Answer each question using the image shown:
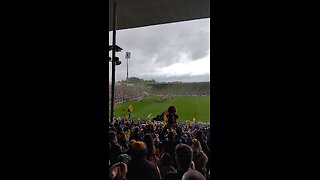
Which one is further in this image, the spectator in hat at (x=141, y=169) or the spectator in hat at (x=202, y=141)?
the spectator in hat at (x=202, y=141)

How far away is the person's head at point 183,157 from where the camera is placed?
1.25m

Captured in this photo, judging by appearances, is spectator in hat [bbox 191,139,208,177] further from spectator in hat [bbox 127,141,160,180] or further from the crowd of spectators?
spectator in hat [bbox 127,141,160,180]

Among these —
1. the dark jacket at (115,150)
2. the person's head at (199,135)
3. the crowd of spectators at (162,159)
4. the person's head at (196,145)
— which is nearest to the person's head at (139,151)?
the crowd of spectators at (162,159)

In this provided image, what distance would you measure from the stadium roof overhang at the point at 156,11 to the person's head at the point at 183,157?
143 centimetres

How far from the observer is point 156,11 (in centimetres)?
269

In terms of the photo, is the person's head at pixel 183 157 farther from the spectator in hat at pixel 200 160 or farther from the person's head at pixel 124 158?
the person's head at pixel 124 158

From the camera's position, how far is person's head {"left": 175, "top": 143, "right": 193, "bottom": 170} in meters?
1.25

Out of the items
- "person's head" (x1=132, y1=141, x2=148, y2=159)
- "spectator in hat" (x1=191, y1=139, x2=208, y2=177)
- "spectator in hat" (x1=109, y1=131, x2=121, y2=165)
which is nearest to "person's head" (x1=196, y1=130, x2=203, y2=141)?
"spectator in hat" (x1=191, y1=139, x2=208, y2=177)

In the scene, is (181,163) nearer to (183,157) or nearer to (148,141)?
(183,157)

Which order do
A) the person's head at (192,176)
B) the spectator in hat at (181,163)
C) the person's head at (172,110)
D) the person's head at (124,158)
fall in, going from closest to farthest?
the person's head at (192,176) → the spectator in hat at (181,163) → the person's head at (124,158) → the person's head at (172,110)
